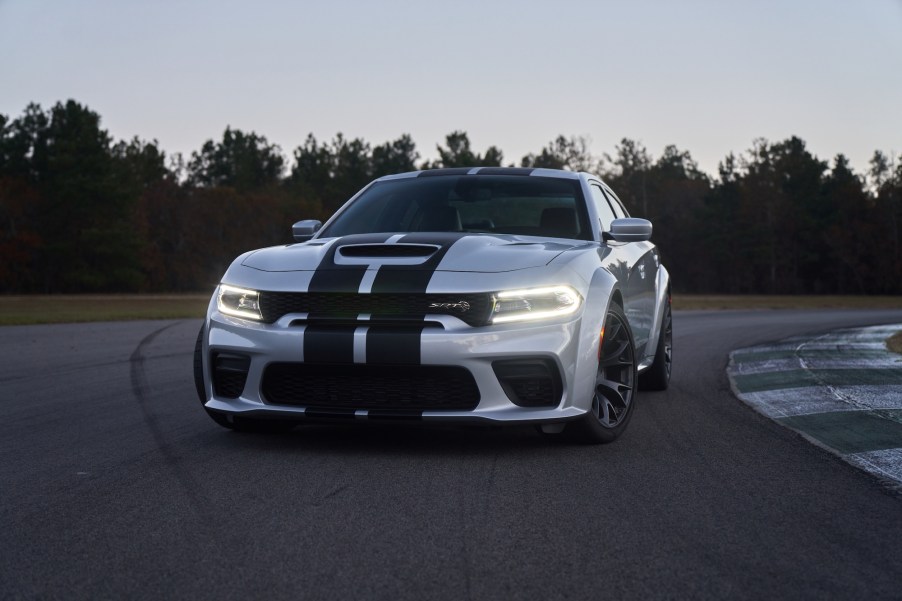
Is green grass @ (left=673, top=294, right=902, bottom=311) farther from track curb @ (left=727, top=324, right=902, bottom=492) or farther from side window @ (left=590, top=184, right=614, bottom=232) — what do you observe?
side window @ (left=590, top=184, right=614, bottom=232)

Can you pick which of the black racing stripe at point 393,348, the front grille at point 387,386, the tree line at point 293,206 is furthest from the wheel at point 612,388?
the tree line at point 293,206

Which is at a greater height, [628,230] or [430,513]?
[628,230]

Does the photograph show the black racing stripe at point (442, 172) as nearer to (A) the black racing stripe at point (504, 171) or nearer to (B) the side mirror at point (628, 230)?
(A) the black racing stripe at point (504, 171)

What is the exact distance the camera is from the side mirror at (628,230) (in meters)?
6.15

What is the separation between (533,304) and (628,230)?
148cm

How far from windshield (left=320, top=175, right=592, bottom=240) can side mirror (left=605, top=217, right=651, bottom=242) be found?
0.17m

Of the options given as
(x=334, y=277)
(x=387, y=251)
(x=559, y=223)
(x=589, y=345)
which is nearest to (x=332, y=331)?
(x=334, y=277)

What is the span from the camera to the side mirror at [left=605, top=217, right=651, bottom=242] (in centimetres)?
615

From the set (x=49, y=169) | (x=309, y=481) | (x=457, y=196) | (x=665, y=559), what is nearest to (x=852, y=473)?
(x=665, y=559)

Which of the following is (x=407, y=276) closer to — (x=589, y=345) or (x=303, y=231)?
(x=589, y=345)

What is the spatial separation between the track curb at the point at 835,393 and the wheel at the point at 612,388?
3.34ft

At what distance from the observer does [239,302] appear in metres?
5.16

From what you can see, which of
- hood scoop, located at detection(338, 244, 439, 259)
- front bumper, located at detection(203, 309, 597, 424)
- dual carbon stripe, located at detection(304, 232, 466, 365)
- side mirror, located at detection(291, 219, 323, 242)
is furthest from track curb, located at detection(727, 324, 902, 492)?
side mirror, located at detection(291, 219, 323, 242)

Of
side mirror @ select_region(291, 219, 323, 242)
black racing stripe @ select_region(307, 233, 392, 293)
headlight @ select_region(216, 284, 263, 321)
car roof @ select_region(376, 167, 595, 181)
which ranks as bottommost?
headlight @ select_region(216, 284, 263, 321)
